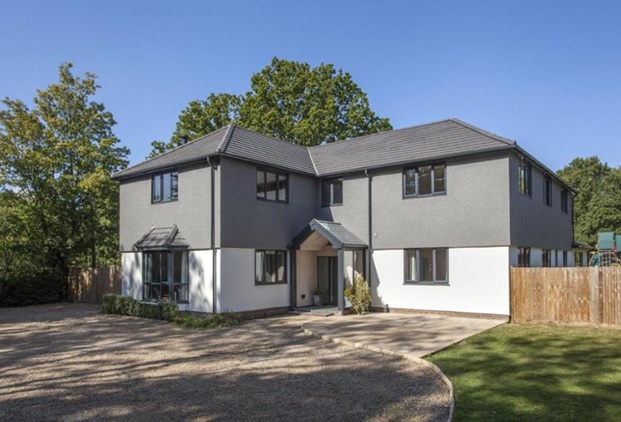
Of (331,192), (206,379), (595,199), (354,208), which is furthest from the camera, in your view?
(595,199)

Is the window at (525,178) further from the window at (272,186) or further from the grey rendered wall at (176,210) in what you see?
the grey rendered wall at (176,210)

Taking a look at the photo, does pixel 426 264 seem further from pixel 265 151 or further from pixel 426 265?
pixel 265 151

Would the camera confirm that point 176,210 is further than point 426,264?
Yes

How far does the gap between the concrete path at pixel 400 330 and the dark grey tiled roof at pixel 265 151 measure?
643 centimetres

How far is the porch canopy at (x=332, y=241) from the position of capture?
17.6 metres

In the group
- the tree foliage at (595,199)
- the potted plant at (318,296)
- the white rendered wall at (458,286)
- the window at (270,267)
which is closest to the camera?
the white rendered wall at (458,286)

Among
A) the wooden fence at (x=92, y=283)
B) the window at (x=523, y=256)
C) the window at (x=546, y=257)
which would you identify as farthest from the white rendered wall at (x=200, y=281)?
the window at (x=546, y=257)

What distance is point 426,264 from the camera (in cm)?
1755

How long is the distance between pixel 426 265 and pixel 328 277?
15.1 ft

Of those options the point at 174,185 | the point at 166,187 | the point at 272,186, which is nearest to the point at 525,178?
the point at 272,186

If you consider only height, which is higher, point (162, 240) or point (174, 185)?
point (174, 185)

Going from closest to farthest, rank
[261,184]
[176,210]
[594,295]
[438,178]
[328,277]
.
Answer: [594,295], [438,178], [176,210], [261,184], [328,277]

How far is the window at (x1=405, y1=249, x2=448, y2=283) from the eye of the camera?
56.1 feet

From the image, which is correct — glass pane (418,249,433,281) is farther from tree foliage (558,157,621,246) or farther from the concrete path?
tree foliage (558,157,621,246)
